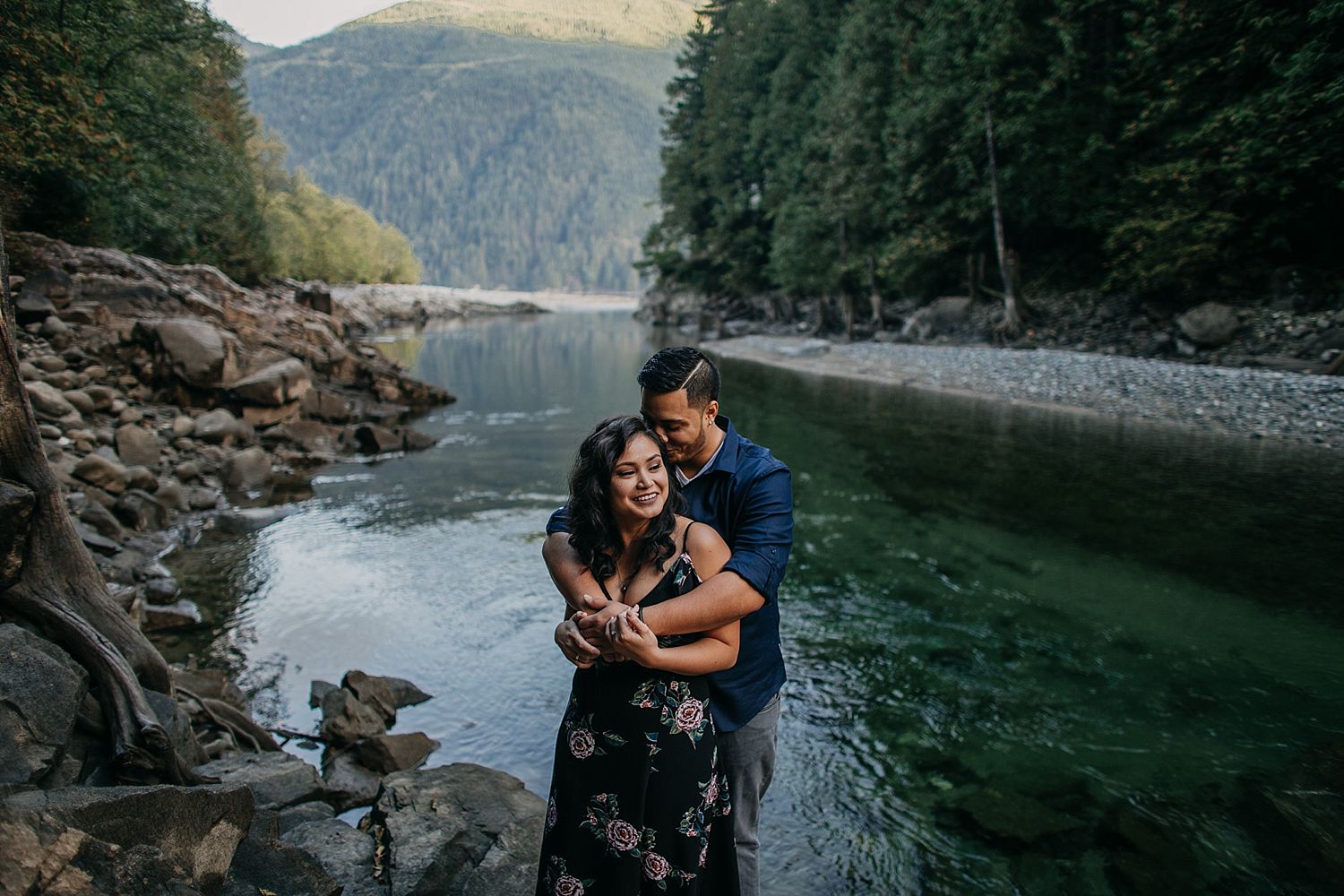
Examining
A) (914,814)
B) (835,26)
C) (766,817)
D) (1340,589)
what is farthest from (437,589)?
(835,26)

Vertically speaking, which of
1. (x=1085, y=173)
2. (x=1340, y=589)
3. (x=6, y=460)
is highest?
(x=1085, y=173)

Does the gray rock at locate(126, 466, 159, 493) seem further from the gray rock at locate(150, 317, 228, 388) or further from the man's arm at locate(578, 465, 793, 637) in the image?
the man's arm at locate(578, 465, 793, 637)

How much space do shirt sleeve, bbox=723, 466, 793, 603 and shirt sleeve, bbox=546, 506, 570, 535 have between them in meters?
0.54

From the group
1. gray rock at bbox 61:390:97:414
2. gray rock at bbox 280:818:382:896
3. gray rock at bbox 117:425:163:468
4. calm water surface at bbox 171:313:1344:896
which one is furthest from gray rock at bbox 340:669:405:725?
gray rock at bbox 61:390:97:414

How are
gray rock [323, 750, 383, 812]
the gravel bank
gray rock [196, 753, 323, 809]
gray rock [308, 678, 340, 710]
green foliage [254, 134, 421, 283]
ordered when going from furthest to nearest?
green foliage [254, 134, 421, 283] < the gravel bank < gray rock [308, 678, 340, 710] < gray rock [323, 750, 383, 812] < gray rock [196, 753, 323, 809]

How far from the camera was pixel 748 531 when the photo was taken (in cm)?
249

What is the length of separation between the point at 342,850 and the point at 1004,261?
28.4 metres

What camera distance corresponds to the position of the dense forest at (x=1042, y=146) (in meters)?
19.4

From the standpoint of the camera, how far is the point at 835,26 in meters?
41.7

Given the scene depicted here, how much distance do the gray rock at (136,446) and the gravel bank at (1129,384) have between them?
19230 millimetres

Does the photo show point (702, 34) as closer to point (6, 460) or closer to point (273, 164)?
point (273, 164)

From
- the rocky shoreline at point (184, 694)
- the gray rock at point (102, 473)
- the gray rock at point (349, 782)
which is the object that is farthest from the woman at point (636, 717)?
the gray rock at point (102, 473)

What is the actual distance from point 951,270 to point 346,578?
30.8 meters

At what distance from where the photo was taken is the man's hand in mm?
2318
